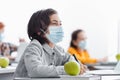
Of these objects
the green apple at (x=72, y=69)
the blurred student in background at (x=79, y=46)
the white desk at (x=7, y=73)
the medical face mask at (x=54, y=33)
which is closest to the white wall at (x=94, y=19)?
the blurred student in background at (x=79, y=46)

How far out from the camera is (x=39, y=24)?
259 cm

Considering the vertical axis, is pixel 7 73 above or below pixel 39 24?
below

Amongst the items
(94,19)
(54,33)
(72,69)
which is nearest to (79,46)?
(94,19)

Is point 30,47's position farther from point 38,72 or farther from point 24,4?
point 24,4

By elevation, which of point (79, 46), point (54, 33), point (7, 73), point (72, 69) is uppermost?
point (54, 33)

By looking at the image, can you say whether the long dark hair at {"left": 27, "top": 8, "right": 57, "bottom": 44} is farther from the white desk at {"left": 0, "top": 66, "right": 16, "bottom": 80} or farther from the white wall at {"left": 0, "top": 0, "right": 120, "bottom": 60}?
the white wall at {"left": 0, "top": 0, "right": 120, "bottom": 60}

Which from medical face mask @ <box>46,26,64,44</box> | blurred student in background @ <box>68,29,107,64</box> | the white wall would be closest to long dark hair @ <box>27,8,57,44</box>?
medical face mask @ <box>46,26,64,44</box>

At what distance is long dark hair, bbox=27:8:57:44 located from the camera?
2.58m

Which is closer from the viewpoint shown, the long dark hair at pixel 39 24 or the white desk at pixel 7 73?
the long dark hair at pixel 39 24

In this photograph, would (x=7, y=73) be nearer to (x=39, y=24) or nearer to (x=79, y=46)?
(x=39, y=24)

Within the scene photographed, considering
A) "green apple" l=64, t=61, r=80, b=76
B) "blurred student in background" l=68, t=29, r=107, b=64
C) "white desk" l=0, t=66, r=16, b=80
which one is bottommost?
"blurred student in background" l=68, t=29, r=107, b=64

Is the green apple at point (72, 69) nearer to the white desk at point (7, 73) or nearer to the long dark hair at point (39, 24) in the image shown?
the long dark hair at point (39, 24)

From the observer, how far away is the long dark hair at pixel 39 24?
8.47 feet

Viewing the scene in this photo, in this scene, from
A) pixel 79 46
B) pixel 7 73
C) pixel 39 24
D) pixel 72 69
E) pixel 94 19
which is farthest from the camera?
pixel 94 19
